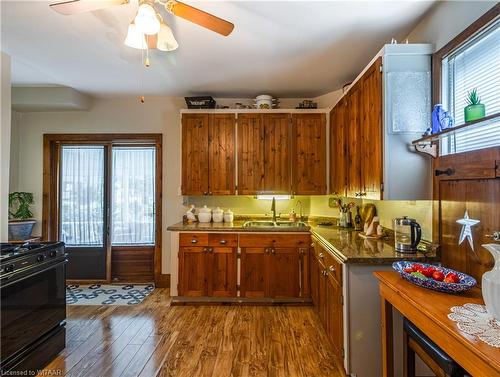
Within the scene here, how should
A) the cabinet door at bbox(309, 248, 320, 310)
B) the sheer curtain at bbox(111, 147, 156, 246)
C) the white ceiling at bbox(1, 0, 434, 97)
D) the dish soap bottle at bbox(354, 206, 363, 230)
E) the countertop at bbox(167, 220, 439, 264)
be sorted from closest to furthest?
the countertop at bbox(167, 220, 439, 264)
the white ceiling at bbox(1, 0, 434, 97)
the cabinet door at bbox(309, 248, 320, 310)
the dish soap bottle at bbox(354, 206, 363, 230)
the sheer curtain at bbox(111, 147, 156, 246)

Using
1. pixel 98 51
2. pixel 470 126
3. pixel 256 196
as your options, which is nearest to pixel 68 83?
pixel 98 51

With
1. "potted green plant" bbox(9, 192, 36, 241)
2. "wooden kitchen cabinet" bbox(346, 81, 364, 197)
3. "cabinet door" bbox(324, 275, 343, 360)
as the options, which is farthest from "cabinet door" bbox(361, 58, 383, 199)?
"potted green plant" bbox(9, 192, 36, 241)

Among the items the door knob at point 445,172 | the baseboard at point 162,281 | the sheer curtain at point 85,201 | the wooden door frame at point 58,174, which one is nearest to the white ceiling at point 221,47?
the wooden door frame at point 58,174

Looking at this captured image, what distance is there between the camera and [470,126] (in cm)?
141

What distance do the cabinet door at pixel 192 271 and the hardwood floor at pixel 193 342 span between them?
0.21 metres

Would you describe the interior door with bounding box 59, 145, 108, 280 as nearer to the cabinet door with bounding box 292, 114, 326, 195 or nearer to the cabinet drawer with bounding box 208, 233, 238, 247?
the cabinet drawer with bounding box 208, 233, 238, 247

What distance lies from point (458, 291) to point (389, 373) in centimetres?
71

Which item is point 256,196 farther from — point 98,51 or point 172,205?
point 98,51

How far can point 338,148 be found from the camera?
3.27 metres

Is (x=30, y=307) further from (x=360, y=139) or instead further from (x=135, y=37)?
(x=360, y=139)

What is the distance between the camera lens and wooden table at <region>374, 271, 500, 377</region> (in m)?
0.95

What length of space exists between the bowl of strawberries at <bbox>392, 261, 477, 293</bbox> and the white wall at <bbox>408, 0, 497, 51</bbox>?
1538mm

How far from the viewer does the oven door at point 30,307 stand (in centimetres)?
183

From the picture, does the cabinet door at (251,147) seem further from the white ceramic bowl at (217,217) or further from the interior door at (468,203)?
the interior door at (468,203)
